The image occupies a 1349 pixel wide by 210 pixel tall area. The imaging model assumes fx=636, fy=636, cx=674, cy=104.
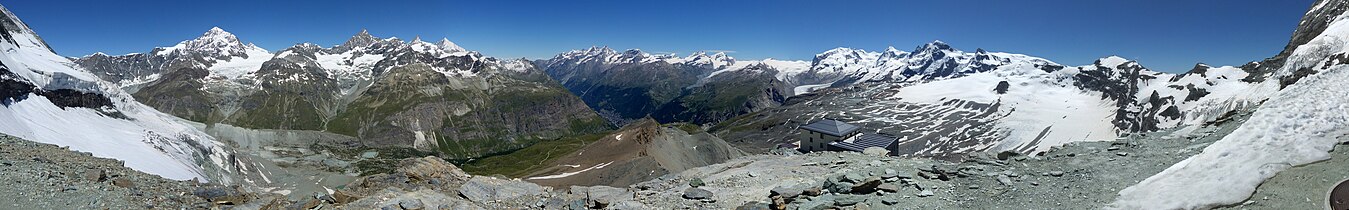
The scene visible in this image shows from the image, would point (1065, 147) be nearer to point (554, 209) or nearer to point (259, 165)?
point (554, 209)

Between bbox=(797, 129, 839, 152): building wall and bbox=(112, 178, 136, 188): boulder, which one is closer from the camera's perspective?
bbox=(112, 178, 136, 188): boulder

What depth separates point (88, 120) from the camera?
81.7m

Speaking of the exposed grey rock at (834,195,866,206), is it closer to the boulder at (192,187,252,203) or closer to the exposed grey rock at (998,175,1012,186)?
the exposed grey rock at (998,175,1012,186)

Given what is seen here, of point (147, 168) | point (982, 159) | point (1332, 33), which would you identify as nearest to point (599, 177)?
point (147, 168)

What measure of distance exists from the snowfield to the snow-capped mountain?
76.1 m

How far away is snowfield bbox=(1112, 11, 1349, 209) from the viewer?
18.2 m

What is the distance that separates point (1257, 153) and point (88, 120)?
11219cm

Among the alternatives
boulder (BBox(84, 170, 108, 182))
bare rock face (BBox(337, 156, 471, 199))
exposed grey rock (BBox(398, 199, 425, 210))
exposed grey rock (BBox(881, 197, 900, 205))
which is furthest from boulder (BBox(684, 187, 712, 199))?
boulder (BBox(84, 170, 108, 182))

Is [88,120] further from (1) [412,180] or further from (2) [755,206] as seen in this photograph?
(2) [755,206]

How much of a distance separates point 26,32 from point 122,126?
55232 mm

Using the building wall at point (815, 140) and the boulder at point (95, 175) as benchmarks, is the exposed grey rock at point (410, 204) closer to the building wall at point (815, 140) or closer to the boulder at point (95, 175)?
the boulder at point (95, 175)

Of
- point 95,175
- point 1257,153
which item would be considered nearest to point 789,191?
point 1257,153

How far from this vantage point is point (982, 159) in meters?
27.2

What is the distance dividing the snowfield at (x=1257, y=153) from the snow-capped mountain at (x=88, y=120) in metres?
76.1
